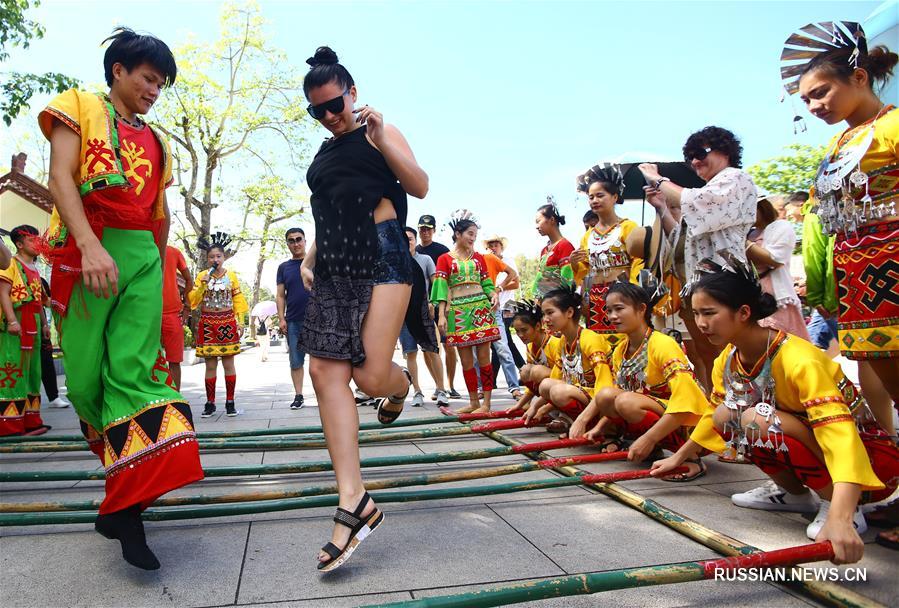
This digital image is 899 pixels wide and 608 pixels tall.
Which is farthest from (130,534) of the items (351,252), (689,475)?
(689,475)

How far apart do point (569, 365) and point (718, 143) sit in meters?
1.68

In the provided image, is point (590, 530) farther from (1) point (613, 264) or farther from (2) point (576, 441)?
(1) point (613, 264)

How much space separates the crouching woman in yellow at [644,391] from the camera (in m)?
2.99

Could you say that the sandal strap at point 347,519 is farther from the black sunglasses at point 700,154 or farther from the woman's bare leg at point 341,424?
the black sunglasses at point 700,154

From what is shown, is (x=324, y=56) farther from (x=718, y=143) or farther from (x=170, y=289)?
(x=170, y=289)

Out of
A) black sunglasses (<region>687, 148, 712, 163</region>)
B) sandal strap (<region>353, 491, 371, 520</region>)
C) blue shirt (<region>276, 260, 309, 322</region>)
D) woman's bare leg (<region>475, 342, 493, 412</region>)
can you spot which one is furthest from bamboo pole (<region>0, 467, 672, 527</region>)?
blue shirt (<region>276, 260, 309, 322</region>)

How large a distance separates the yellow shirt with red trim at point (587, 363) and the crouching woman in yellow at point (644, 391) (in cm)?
11

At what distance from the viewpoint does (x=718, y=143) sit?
3.23m

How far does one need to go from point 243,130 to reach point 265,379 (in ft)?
53.4

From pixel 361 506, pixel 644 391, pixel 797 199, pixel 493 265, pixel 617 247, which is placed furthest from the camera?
pixel 493 265

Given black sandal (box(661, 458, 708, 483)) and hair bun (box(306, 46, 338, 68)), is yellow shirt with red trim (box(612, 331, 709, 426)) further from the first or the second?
hair bun (box(306, 46, 338, 68))

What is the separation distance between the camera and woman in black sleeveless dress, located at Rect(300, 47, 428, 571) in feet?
7.23

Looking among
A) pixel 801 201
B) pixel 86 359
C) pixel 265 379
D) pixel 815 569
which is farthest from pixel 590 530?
pixel 265 379

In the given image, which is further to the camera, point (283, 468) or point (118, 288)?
point (283, 468)
